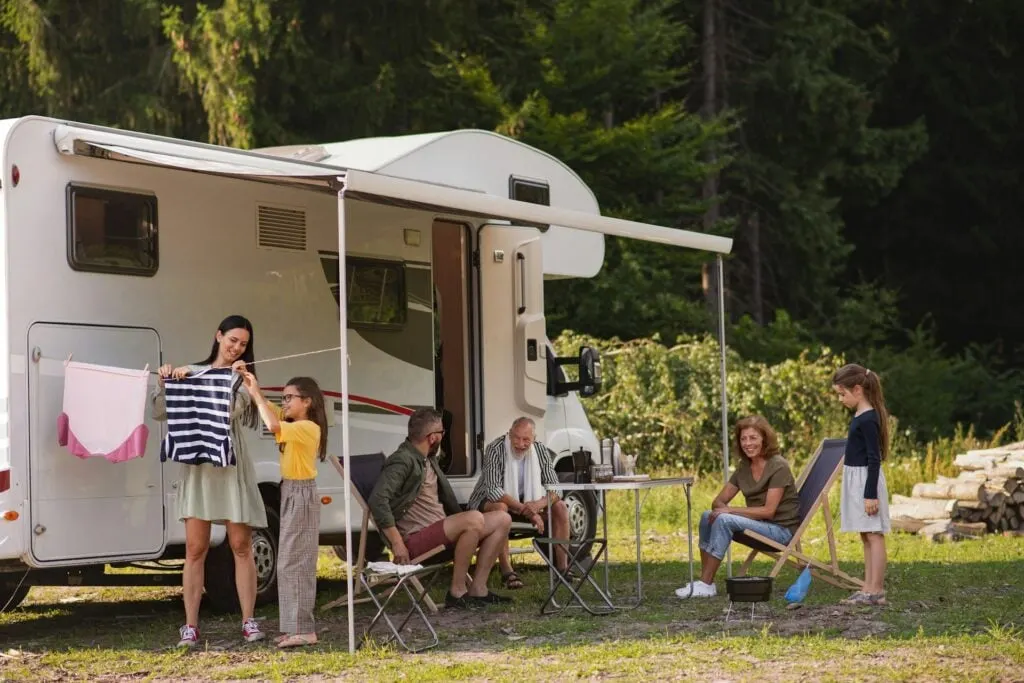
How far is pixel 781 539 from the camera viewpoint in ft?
29.1

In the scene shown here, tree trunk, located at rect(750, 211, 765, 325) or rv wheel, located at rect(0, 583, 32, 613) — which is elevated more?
tree trunk, located at rect(750, 211, 765, 325)

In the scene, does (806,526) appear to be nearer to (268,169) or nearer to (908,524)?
(268,169)

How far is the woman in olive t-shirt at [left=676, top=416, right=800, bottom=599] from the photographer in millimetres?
8820

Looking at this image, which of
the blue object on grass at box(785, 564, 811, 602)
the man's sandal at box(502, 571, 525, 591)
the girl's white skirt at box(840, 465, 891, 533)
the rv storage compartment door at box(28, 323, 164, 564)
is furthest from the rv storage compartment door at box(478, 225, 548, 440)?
the rv storage compartment door at box(28, 323, 164, 564)

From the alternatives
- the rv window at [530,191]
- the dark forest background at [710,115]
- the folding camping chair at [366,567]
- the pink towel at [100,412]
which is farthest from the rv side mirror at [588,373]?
the dark forest background at [710,115]

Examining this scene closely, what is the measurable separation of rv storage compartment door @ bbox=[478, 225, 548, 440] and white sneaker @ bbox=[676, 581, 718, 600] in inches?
67.4

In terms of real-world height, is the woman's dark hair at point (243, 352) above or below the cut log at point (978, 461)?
above

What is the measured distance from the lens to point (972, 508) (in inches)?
476

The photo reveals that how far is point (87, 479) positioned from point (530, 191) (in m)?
4.06

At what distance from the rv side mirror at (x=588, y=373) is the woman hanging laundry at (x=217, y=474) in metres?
3.54

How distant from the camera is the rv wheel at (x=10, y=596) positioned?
28.7 feet

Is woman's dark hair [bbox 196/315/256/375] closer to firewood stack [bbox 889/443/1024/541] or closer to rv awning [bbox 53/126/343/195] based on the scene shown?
rv awning [bbox 53/126/343/195]

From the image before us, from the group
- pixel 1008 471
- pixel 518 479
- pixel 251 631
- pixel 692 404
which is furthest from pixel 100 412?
pixel 692 404

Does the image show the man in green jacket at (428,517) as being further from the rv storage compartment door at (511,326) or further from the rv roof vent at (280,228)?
the rv storage compartment door at (511,326)
